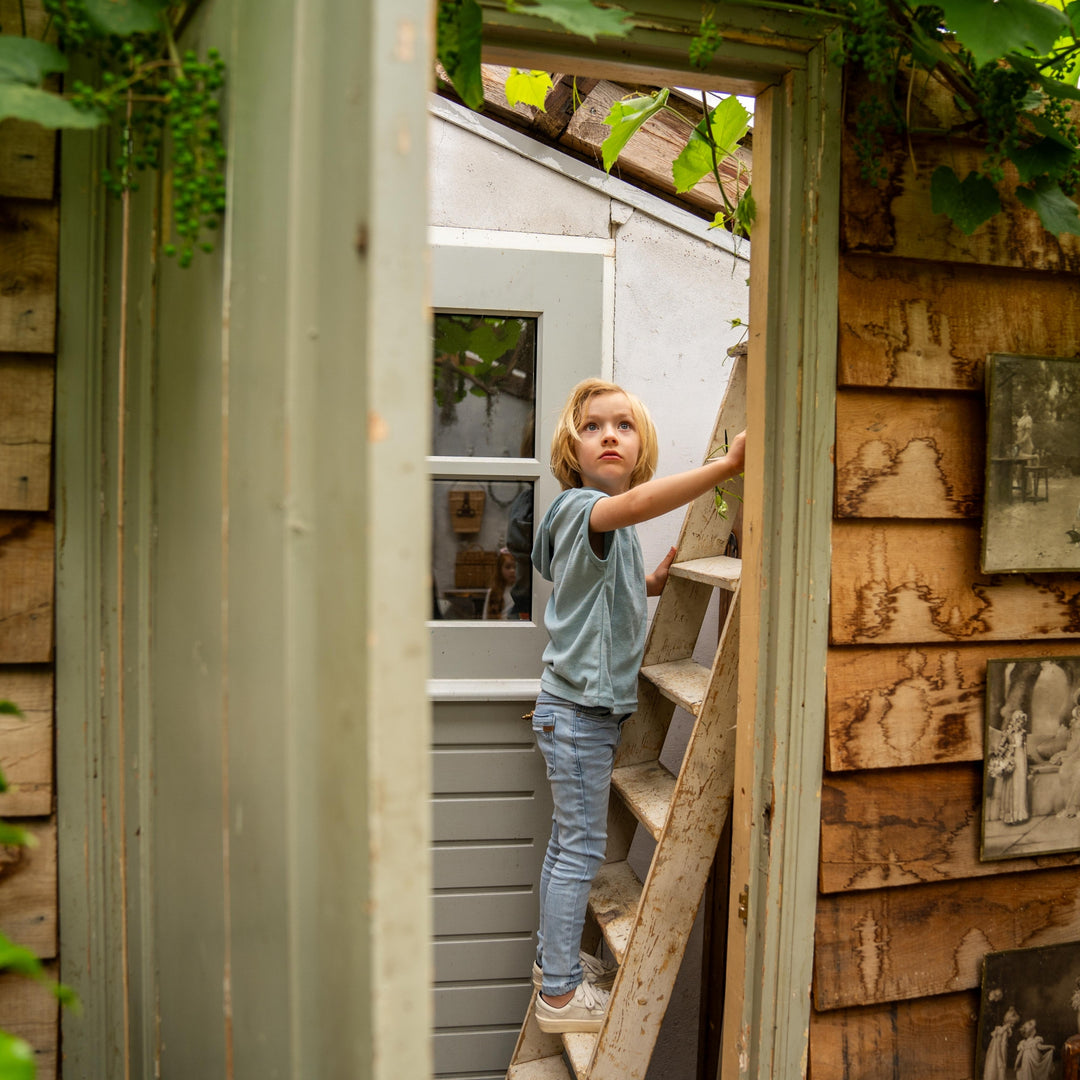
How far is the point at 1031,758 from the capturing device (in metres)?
1.25

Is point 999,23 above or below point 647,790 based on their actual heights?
above

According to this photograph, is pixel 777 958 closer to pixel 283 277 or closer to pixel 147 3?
pixel 283 277

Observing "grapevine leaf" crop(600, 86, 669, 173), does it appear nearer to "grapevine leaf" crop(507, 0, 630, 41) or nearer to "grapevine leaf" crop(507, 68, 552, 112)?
"grapevine leaf" crop(507, 68, 552, 112)

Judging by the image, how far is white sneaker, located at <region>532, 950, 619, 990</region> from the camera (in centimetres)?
186

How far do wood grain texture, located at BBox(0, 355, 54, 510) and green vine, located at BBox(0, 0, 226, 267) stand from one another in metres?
0.27

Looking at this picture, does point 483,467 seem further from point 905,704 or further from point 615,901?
point 905,704

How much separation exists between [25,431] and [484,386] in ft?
4.00

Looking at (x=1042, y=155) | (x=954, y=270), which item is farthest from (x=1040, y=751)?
(x=1042, y=155)

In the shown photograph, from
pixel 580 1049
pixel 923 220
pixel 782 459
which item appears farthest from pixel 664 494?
pixel 580 1049

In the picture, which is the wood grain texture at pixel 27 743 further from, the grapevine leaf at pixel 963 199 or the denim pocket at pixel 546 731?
the grapevine leaf at pixel 963 199

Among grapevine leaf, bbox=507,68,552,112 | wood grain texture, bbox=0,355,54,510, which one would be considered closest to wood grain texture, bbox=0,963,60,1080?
wood grain texture, bbox=0,355,54,510

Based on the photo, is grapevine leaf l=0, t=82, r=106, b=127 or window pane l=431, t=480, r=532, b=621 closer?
grapevine leaf l=0, t=82, r=106, b=127

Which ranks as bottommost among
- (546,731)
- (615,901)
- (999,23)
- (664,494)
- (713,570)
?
(615,901)

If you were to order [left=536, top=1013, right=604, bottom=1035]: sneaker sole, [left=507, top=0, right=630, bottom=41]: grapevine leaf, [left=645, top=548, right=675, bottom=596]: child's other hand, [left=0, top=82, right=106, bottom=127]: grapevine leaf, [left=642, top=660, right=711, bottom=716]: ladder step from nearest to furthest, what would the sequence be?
1. [left=0, top=82, right=106, bottom=127]: grapevine leaf
2. [left=507, top=0, right=630, bottom=41]: grapevine leaf
3. [left=642, top=660, right=711, bottom=716]: ladder step
4. [left=536, top=1013, right=604, bottom=1035]: sneaker sole
5. [left=645, top=548, right=675, bottom=596]: child's other hand
